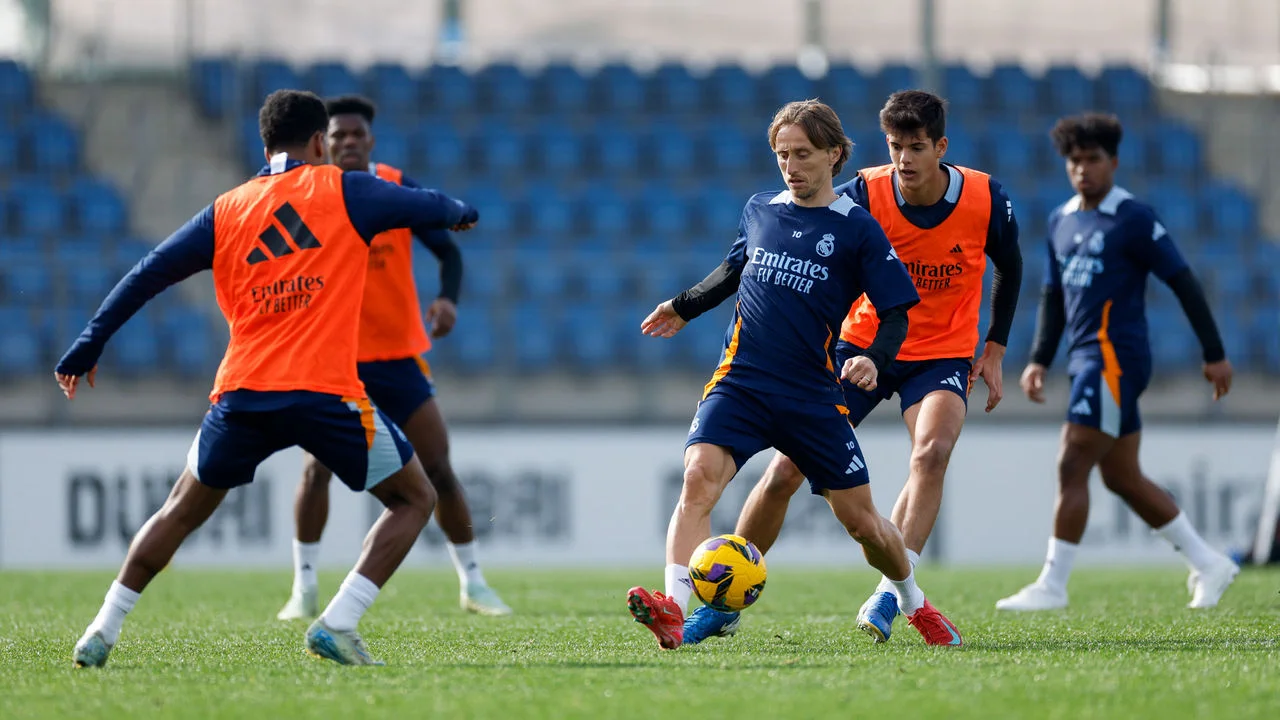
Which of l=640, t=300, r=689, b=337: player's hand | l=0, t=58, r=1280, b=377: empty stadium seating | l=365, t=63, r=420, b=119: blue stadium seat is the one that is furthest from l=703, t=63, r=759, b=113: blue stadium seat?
l=640, t=300, r=689, b=337: player's hand

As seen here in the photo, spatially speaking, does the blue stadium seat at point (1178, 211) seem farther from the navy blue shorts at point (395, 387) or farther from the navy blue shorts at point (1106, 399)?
the navy blue shorts at point (395, 387)

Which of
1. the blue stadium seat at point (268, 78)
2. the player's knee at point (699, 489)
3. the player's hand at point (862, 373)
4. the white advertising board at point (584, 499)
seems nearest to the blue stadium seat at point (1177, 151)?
the white advertising board at point (584, 499)

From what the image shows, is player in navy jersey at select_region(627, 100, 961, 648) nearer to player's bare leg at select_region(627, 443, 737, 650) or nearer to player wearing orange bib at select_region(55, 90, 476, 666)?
player's bare leg at select_region(627, 443, 737, 650)

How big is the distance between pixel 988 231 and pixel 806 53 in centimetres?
1406

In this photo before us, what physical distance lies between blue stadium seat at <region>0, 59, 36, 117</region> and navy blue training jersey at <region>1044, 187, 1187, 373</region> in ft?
45.1

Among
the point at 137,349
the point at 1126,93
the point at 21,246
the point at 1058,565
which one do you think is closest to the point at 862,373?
the point at 1058,565

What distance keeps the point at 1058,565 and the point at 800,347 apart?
3.00m

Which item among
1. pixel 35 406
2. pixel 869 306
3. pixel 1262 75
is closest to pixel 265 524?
pixel 35 406

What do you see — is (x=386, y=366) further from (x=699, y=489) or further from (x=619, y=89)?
(x=619, y=89)

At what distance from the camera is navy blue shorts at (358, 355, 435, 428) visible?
7598 mm

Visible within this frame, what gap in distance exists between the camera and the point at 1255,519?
13.4 metres

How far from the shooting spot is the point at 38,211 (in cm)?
1602

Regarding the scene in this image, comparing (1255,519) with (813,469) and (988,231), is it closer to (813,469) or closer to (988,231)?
(988,231)

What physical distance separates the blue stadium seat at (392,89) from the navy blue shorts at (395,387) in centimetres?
1134
